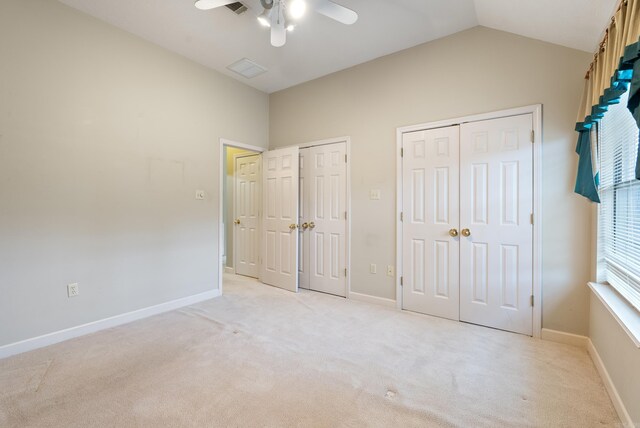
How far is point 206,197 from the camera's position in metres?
3.69

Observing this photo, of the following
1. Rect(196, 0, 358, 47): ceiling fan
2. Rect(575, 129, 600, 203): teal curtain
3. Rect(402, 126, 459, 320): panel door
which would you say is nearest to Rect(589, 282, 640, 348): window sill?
Rect(575, 129, 600, 203): teal curtain

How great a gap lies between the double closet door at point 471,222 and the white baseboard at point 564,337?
13 centimetres

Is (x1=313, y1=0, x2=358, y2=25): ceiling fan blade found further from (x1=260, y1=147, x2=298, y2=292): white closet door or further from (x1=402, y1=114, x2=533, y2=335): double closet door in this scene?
(x1=260, y1=147, x2=298, y2=292): white closet door

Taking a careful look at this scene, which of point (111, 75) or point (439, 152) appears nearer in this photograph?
point (111, 75)

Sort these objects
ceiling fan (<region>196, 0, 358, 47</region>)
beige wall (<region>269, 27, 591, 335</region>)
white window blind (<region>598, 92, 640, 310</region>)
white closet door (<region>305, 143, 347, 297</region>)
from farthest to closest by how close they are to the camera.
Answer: white closet door (<region>305, 143, 347, 297</region>) < beige wall (<region>269, 27, 591, 335</region>) < ceiling fan (<region>196, 0, 358, 47</region>) < white window blind (<region>598, 92, 640, 310</region>)

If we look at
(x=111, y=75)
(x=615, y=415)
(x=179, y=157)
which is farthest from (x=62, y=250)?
(x=615, y=415)

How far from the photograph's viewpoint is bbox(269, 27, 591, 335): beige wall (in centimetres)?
246

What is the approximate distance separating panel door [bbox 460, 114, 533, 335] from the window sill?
0.54 m

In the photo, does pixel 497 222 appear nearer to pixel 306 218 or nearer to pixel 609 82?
pixel 609 82

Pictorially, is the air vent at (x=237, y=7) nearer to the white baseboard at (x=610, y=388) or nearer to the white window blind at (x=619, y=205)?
the white window blind at (x=619, y=205)

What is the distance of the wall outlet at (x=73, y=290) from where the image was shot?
260 cm

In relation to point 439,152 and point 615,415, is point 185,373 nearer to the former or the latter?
point 615,415

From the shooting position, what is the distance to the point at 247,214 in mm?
4930

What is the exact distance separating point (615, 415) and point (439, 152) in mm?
2315
